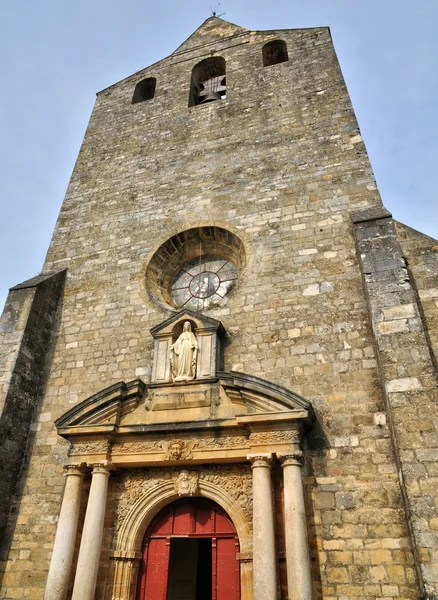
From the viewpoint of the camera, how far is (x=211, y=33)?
1220 cm

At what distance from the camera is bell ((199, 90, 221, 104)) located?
436 inches

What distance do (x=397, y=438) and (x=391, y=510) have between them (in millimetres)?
807

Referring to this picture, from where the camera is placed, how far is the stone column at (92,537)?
17.5ft

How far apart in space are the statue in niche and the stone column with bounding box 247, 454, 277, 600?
1528 millimetres

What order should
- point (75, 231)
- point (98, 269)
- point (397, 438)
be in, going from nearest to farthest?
point (397, 438) < point (98, 269) < point (75, 231)

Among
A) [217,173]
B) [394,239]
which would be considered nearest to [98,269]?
[217,173]

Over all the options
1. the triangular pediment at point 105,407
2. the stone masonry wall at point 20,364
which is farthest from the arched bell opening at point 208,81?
the triangular pediment at point 105,407

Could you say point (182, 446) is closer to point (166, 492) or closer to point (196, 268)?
point (166, 492)

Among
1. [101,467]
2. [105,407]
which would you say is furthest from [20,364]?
[101,467]

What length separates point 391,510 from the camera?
198 inches

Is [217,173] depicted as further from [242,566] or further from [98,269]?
[242,566]

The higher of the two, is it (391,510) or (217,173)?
(217,173)

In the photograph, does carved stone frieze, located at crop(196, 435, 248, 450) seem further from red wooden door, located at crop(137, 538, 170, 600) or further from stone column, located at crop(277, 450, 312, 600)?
red wooden door, located at crop(137, 538, 170, 600)

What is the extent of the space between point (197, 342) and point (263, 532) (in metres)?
2.64
